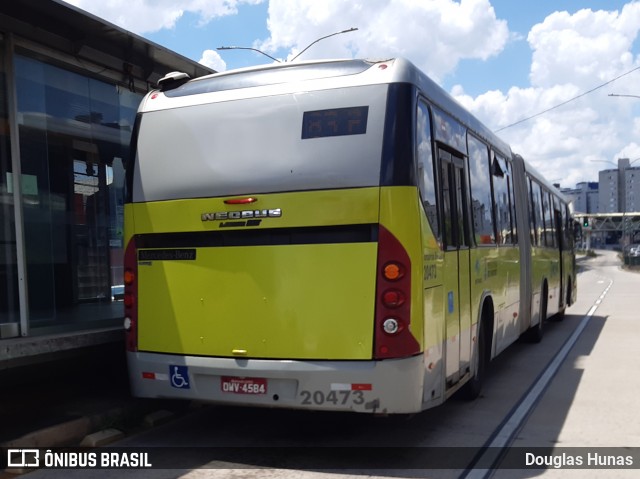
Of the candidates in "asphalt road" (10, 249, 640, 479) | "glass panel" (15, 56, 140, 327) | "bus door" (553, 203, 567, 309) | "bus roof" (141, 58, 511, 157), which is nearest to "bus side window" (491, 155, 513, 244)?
"asphalt road" (10, 249, 640, 479)

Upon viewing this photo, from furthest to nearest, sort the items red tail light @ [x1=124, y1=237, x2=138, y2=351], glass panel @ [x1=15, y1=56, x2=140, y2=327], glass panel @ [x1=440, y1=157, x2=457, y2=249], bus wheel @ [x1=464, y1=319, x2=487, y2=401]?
bus wheel @ [x1=464, y1=319, x2=487, y2=401], glass panel @ [x1=15, y1=56, x2=140, y2=327], glass panel @ [x1=440, y1=157, x2=457, y2=249], red tail light @ [x1=124, y1=237, x2=138, y2=351]

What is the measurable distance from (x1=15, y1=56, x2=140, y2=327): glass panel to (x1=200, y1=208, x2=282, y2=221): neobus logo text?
2.45 meters

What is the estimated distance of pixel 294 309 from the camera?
5.28 m

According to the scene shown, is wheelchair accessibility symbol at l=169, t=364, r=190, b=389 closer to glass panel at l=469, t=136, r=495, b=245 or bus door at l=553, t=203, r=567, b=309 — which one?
glass panel at l=469, t=136, r=495, b=245

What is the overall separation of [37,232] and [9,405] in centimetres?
180

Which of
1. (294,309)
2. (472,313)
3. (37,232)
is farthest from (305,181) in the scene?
(37,232)

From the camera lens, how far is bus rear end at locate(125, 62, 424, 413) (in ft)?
16.7

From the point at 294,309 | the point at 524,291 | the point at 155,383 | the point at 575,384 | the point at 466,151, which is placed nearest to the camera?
the point at 294,309

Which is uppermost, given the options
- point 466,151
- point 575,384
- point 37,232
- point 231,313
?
point 466,151

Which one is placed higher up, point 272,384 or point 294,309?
point 294,309

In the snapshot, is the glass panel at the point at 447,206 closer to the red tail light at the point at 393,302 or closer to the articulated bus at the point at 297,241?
the articulated bus at the point at 297,241

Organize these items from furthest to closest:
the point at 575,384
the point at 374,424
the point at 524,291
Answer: the point at 524,291
the point at 575,384
the point at 374,424

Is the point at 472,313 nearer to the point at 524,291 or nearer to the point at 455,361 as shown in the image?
the point at 455,361

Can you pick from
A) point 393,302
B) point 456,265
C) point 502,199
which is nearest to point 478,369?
point 456,265
